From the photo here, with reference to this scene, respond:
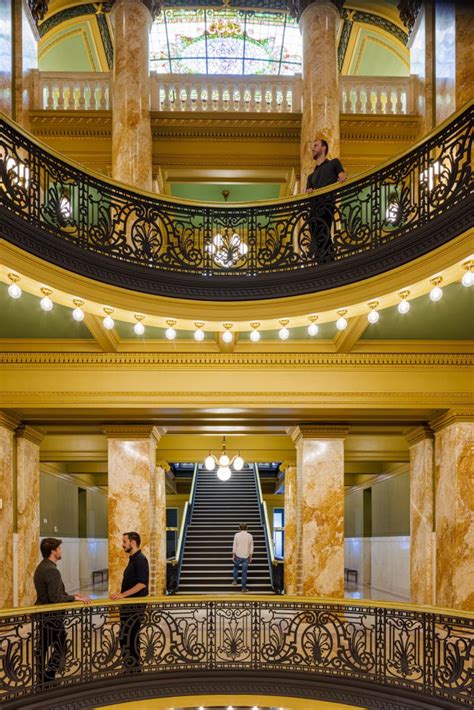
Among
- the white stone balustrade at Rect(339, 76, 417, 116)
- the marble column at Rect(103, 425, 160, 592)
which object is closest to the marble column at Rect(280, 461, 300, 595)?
the marble column at Rect(103, 425, 160, 592)

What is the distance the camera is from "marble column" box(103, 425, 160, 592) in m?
11.0

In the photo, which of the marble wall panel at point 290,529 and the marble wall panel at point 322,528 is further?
the marble wall panel at point 290,529

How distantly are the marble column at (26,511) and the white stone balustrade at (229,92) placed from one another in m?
6.38

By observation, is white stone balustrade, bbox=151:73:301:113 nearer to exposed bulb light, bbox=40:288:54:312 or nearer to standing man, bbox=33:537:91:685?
exposed bulb light, bbox=40:288:54:312

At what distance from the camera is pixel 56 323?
9.31m

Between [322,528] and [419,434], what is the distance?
7.66 ft

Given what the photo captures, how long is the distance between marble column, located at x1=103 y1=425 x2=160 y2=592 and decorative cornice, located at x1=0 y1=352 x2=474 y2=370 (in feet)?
5.13

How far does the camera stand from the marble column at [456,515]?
10.0 m

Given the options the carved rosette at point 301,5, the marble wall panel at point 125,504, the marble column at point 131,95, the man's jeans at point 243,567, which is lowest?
the man's jeans at point 243,567

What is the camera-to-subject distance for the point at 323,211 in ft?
27.5

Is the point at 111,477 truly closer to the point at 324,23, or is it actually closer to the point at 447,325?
the point at 447,325

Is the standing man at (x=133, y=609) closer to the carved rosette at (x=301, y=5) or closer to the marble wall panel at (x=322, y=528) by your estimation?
the marble wall panel at (x=322, y=528)

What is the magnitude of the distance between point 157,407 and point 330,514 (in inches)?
134

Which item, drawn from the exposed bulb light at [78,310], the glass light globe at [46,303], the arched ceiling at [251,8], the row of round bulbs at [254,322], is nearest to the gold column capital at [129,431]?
the row of round bulbs at [254,322]
